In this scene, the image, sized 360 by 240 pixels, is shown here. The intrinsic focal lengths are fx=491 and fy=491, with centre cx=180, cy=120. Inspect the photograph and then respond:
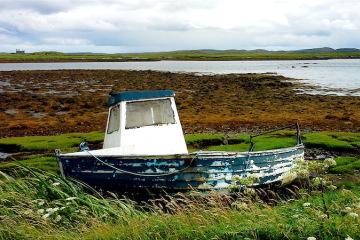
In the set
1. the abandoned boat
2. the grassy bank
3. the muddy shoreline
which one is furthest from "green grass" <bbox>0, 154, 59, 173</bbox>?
the muddy shoreline

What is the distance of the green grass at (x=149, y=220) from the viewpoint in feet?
25.0

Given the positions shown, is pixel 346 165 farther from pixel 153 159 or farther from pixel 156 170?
pixel 153 159

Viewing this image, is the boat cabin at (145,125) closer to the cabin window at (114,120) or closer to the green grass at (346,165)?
the cabin window at (114,120)

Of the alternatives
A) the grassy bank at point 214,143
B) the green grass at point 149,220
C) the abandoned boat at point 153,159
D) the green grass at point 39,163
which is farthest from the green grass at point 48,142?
the green grass at point 149,220

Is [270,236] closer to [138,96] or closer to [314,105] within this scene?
[138,96]

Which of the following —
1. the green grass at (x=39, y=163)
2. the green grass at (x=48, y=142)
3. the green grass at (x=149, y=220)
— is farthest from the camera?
the green grass at (x=48, y=142)

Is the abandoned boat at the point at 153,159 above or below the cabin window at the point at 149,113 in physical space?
below

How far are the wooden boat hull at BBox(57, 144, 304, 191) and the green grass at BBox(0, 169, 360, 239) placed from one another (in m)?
2.15

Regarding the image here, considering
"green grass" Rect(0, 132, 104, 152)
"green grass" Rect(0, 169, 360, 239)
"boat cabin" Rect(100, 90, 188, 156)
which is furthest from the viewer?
"green grass" Rect(0, 132, 104, 152)

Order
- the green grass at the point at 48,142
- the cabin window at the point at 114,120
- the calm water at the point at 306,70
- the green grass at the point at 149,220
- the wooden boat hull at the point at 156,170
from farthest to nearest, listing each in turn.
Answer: the calm water at the point at 306,70 → the green grass at the point at 48,142 → the cabin window at the point at 114,120 → the wooden boat hull at the point at 156,170 → the green grass at the point at 149,220

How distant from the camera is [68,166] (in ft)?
45.0

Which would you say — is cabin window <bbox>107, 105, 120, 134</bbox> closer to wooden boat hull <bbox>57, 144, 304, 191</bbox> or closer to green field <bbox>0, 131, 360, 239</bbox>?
wooden boat hull <bbox>57, 144, 304, 191</bbox>

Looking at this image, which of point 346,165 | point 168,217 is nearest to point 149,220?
point 168,217

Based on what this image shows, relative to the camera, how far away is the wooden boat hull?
13086 millimetres
